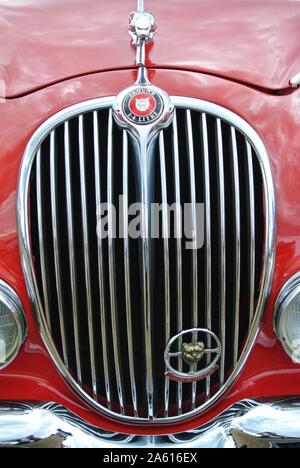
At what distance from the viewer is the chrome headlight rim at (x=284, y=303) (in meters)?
1.71

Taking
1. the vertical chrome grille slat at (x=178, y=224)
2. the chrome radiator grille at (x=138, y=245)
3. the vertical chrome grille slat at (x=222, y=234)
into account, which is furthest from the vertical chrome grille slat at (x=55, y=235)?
the vertical chrome grille slat at (x=222, y=234)

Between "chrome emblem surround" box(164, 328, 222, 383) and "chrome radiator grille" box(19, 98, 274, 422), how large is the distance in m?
0.02

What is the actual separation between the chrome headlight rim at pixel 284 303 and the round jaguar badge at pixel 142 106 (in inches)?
22.8

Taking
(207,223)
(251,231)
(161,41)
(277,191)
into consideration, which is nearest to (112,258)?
(207,223)

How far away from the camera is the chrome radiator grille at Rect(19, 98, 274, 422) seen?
1729mm

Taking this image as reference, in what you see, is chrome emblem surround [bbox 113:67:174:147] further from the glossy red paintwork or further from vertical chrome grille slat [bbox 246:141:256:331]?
vertical chrome grille slat [bbox 246:141:256:331]

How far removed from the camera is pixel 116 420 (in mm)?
1872

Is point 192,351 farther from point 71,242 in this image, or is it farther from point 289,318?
point 71,242

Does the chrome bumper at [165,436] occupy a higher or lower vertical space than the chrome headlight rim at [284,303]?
lower

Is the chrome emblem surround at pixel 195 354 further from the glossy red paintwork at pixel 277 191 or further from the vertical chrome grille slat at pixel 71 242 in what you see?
the vertical chrome grille slat at pixel 71 242

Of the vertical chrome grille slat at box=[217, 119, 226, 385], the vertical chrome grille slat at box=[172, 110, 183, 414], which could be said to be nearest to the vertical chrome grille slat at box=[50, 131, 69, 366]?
the vertical chrome grille slat at box=[172, 110, 183, 414]

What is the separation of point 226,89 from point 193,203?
40 centimetres

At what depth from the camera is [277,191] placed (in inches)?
70.0
